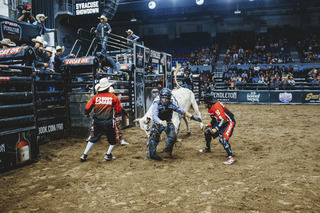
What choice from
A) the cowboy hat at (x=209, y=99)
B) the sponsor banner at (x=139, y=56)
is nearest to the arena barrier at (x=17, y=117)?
the cowboy hat at (x=209, y=99)

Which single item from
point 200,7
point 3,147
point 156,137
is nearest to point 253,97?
point 200,7

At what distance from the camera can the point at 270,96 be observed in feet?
58.1

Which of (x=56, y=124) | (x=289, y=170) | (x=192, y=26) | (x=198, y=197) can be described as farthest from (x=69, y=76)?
(x=192, y=26)

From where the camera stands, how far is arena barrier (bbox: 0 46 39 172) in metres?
4.78

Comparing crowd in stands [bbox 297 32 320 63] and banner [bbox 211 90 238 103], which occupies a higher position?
crowd in stands [bbox 297 32 320 63]

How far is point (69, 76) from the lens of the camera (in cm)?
780

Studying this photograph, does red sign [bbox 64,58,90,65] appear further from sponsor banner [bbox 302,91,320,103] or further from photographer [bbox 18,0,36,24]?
sponsor banner [bbox 302,91,320,103]

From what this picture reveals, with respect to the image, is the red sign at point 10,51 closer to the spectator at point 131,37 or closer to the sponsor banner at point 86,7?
the spectator at point 131,37

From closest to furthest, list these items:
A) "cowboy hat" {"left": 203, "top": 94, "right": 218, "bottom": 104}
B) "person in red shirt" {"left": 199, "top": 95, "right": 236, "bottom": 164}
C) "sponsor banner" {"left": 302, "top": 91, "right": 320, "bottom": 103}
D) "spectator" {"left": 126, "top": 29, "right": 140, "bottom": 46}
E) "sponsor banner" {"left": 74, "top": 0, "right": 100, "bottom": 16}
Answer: "person in red shirt" {"left": 199, "top": 95, "right": 236, "bottom": 164}
"cowboy hat" {"left": 203, "top": 94, "right": 218, "bottom": 104}
"spectator" {"left": 126, "top": 29, "right": 140, "bottom": 46}
"sponsor banner" {"left": 302, "top": 91, "right": 320, "bottom": 103}
"sponsor banner" {"left": 74, "top": 0, "right": 100, "bottom": 16}

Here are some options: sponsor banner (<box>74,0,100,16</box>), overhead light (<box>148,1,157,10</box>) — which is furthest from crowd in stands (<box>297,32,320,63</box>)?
sponsor banner (<box>74,0,100,16</box>)

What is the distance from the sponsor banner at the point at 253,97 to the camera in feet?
58.5

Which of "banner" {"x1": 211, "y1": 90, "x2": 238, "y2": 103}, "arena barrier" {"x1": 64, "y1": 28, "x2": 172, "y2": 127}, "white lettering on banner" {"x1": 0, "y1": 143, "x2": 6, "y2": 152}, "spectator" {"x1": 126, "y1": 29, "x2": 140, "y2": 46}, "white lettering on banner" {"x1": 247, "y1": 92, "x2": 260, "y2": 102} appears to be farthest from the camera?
"banner" {"x1": 211, "y1": 90, "x2": 238, "y2": 103}

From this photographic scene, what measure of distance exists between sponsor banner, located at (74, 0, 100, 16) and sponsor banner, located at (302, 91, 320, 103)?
16.5m

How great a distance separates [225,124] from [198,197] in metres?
2.17
